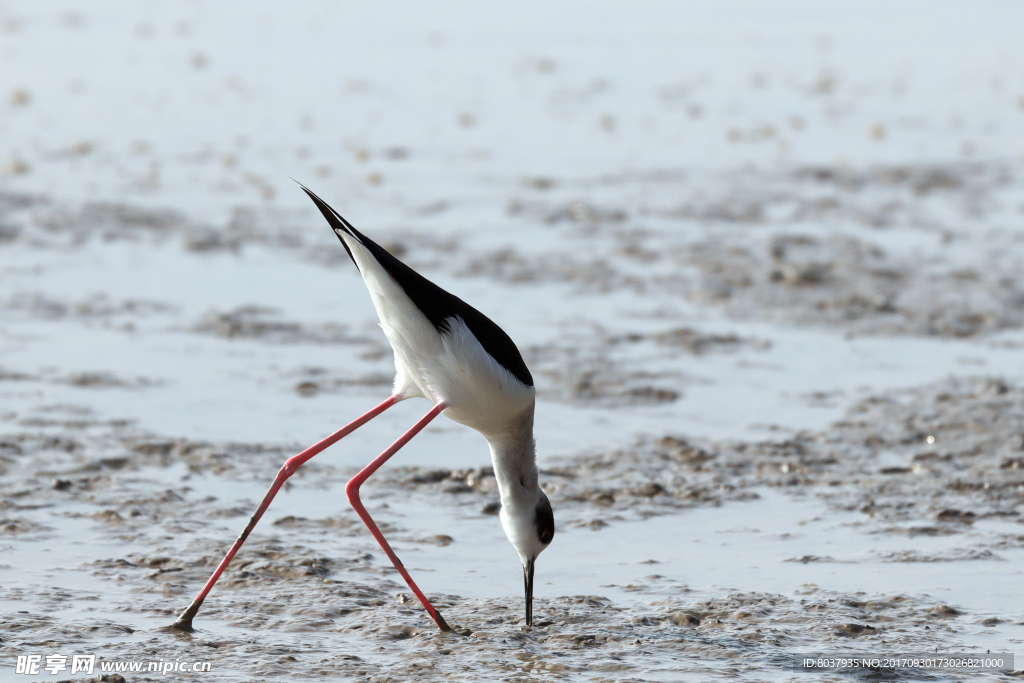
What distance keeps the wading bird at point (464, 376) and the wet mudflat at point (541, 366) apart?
0.73 ft

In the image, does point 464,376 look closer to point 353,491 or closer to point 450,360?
point 450,360

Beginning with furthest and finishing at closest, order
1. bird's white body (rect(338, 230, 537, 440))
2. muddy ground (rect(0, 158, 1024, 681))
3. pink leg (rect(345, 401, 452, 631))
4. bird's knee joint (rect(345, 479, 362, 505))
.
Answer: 1. bird's knee joint (rect(345, 479, 362, 505))
2. bird's white body (rect(338, 230, 537, 440))
3. pink leg (rect(345, 401, 452, 631))
4. muddy ground (rect(0, 158, 1024, 681))

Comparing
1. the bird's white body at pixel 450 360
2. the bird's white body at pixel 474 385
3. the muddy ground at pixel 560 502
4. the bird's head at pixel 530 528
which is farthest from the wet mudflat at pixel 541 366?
the bird's white body at pixel 450 360

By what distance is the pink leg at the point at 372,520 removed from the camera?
3.95 metres

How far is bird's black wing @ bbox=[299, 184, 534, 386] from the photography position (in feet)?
13.1

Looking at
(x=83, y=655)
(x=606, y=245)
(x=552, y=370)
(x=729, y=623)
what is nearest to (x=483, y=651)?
(x=729, y=623)

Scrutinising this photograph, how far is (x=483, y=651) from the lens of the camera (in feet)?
12.7

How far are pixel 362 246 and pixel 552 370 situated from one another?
8.11 feet

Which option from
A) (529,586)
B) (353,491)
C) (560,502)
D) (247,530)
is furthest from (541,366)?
(247,530)

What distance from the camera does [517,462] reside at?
4188 millimetres

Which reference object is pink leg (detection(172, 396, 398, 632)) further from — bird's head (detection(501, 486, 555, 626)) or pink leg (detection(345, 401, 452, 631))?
bird's head (detection(501, 486, 555, 626))

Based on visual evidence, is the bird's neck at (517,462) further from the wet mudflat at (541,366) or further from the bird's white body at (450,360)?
the wet mudflat at (541,366)

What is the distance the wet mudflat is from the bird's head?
0.52 feet

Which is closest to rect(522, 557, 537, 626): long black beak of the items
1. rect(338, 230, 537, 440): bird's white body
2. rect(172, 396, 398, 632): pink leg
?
rect(338, 230, 537, 440): bird's white body
